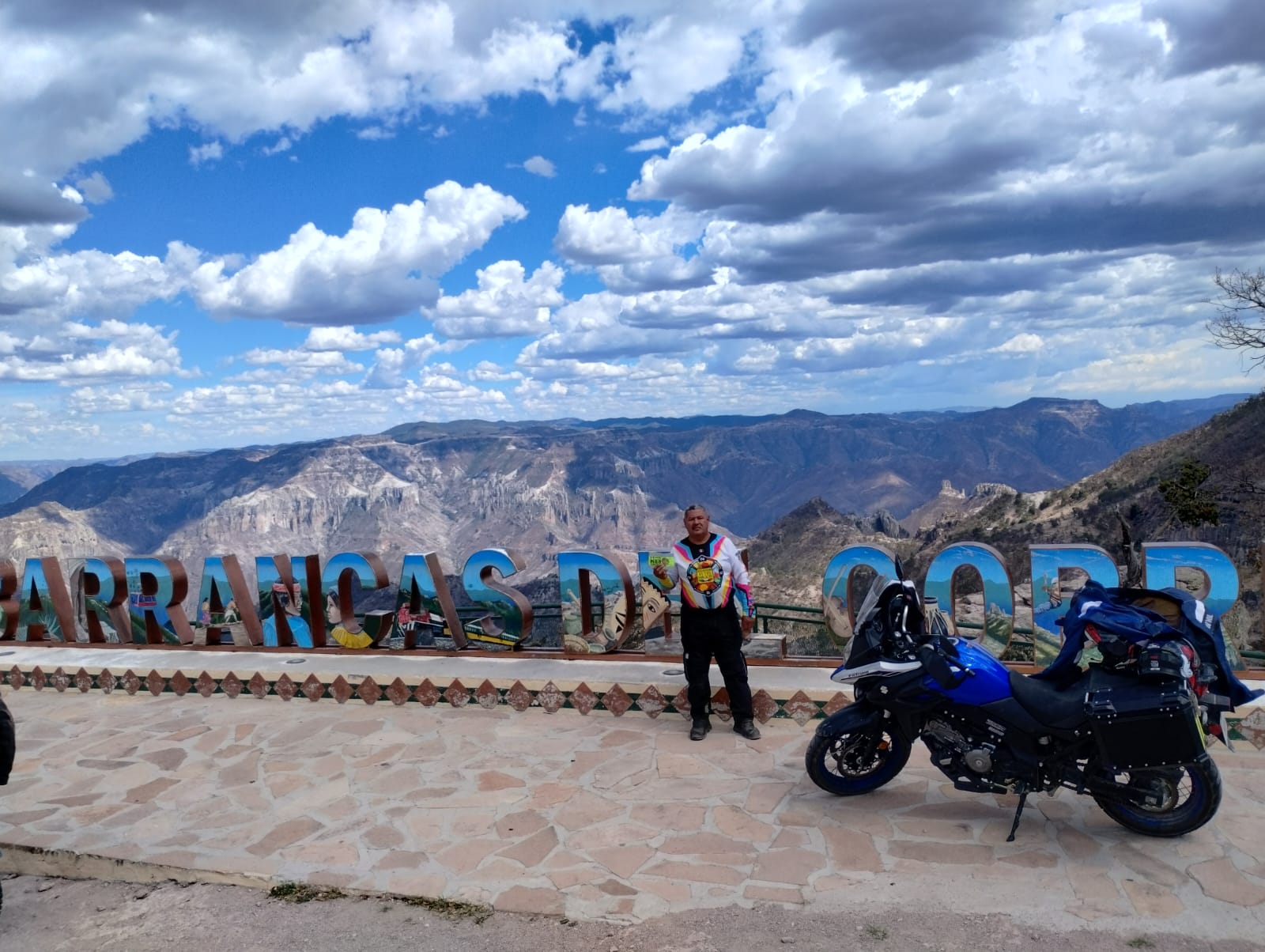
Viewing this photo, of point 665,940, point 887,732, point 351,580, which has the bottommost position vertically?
point 665,940

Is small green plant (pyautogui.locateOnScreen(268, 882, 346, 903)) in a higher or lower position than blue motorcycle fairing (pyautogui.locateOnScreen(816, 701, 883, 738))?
lower

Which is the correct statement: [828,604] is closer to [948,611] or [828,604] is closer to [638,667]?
[948,611]

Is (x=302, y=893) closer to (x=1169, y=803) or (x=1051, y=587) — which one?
(x=1169, y=803)

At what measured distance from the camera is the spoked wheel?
217 inches

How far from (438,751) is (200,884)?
2.08 metres

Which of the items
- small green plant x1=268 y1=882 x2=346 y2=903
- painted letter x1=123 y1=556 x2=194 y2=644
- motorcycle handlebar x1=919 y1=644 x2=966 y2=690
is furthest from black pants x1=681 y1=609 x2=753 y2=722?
painted letter x1=123 y1=556 x2=194 y2=644

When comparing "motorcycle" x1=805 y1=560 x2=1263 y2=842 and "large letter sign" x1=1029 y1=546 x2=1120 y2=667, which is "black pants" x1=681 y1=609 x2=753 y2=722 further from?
"large letter sign" x1=1029 y1=546 x2=1120 y2=667

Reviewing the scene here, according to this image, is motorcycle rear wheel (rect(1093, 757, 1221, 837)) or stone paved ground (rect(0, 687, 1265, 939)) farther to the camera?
motorcycle rear wheel (rect(1093, 757, 1221, 837))

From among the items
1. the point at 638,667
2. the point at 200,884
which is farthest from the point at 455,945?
the point at 638,667

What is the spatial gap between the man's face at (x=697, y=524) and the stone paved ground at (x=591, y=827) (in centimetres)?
157

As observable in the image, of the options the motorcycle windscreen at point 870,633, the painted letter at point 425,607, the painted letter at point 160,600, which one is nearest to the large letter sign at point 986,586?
the motorcycle windscreen at point 870,633

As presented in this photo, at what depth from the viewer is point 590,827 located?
5.41 metres

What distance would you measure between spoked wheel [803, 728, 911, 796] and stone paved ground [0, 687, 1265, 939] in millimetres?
127

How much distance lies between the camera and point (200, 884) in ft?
16.4
